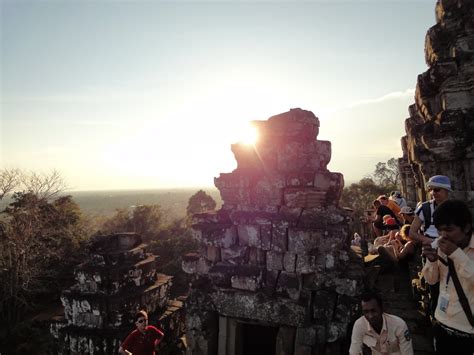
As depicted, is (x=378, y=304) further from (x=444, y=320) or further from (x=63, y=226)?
(x=63, y=226)

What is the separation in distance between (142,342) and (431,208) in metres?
4.33

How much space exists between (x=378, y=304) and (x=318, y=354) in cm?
145

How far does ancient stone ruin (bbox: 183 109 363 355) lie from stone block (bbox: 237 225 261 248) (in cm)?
1

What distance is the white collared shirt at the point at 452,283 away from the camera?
2.50 m

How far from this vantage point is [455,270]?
8.57 ft

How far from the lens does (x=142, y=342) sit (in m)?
4.57

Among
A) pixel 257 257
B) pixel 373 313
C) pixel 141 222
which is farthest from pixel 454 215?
pixel 141 222

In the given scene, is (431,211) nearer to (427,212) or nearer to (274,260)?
(427,212)

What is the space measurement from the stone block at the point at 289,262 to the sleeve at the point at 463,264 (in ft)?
6.18

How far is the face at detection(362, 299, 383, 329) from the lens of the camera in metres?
2.86

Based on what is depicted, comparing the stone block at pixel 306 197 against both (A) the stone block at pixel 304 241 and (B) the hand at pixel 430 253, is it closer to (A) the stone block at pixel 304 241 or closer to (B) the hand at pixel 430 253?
(A) the stone block at pixel 304 241

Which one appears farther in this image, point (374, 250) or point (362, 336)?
point (374, 250)

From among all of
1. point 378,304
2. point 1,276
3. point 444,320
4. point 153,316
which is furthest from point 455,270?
point 1,276

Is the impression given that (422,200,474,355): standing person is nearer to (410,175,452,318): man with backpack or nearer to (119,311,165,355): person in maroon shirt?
(410,175,452,318): man with backpack
